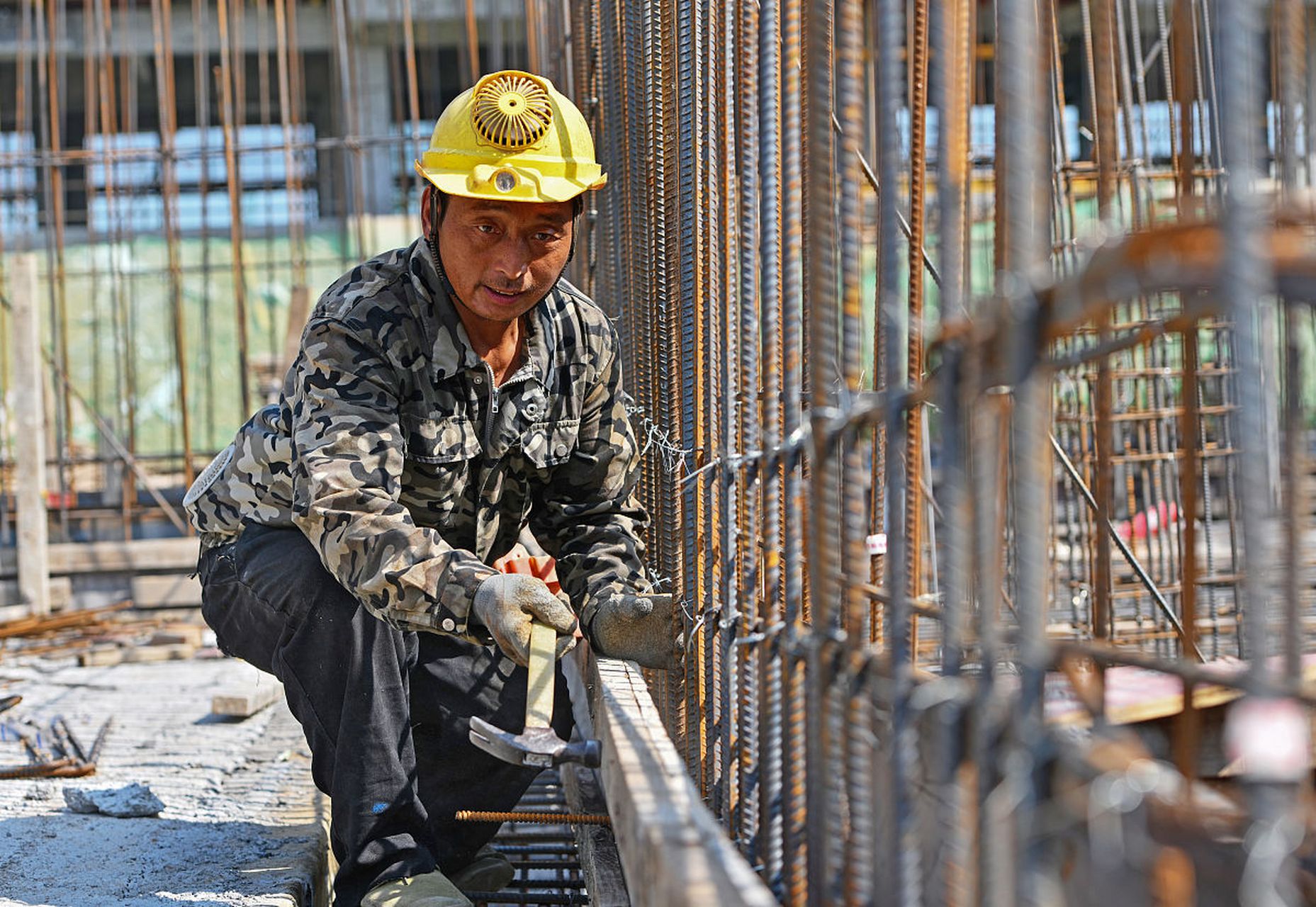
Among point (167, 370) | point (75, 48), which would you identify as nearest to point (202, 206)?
point (167, 370)

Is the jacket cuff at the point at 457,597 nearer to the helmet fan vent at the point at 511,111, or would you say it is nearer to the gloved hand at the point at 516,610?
the gloved hand at the point at 516,610

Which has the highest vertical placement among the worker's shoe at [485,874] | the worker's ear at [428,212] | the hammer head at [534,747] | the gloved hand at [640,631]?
the worker's ear at [428,212]

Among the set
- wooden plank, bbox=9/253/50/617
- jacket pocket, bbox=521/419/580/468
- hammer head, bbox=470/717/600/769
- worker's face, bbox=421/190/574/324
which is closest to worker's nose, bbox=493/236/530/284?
worker's face, bbox=421/190/574/324

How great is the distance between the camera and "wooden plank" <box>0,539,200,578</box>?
8227 millimetres

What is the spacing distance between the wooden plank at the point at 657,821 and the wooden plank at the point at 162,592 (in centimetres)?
602

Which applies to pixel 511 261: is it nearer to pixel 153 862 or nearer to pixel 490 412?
pixel 490 412

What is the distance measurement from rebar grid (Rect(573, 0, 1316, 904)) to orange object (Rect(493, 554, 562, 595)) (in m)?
0.46

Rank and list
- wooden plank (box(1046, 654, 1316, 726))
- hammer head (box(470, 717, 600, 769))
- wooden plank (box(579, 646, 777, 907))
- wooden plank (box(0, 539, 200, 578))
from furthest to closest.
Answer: wooden plank (box(0, 539, 200, 578)) < wooden plank (box(1046, 654, 1316, 726)) < hammer head (box(470, 717, 600, 769)) < wooden plank (box(579, 646, 777, 907))

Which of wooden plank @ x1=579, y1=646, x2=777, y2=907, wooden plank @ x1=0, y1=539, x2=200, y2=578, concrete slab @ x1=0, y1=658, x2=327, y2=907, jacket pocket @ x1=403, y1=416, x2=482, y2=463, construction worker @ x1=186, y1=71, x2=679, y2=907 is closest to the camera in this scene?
wooden plank @ x1=579, y1=646, x2=777, y2=907

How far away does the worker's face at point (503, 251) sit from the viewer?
303cm

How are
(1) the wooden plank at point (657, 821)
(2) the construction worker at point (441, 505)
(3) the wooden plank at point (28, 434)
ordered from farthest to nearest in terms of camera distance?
(3) the wooden plank at point (28, 434)
(2) the construction worker at point (441, 505)
(1) the wooden plank at point (657, 821)

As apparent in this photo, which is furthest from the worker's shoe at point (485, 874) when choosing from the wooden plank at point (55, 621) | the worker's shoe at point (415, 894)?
the wooden plank at point (55, 621)

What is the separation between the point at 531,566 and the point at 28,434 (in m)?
5.07

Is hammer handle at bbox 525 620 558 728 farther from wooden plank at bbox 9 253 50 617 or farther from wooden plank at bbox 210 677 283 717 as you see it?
wooden plank at bbox 9 253 50 617
